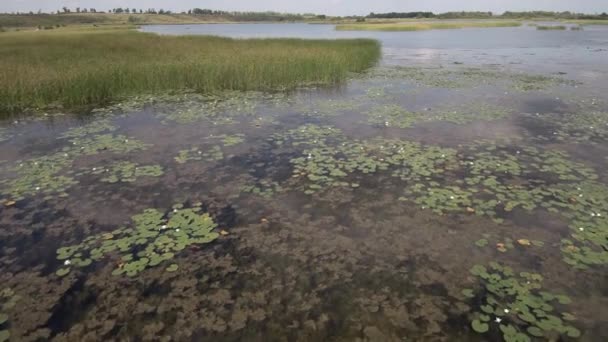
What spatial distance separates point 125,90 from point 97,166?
949 cm

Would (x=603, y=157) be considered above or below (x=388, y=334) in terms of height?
above

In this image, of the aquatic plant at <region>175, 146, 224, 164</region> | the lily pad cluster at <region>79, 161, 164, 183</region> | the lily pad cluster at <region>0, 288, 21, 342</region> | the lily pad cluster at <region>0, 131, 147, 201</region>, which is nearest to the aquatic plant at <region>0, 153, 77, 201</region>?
the lily pad cluster at <region>0, 131, 147, 201</region>

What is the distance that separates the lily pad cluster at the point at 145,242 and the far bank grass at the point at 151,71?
457 inches

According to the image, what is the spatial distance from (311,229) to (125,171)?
4911 millimetres

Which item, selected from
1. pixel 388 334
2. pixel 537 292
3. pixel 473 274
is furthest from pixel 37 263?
pixel 537 292

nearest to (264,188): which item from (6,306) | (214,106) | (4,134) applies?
(6,306)

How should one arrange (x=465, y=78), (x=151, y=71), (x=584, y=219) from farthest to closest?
(x=465, y=78)
(x=151, y=71)
(x=584, y=219)

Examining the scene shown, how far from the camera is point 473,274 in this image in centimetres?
508

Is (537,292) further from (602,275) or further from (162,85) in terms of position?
(162,85)

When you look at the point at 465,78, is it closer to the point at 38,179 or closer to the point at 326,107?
the point at 326,107

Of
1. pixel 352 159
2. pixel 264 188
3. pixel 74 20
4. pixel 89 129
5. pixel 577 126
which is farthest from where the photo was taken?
pixel 74 20

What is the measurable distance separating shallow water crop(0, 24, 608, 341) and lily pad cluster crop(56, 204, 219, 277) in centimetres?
3

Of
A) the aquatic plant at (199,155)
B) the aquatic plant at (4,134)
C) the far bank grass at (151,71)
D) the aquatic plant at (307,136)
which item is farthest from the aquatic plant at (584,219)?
the far bank grass at (151,71)

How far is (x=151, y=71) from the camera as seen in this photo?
741 inches
